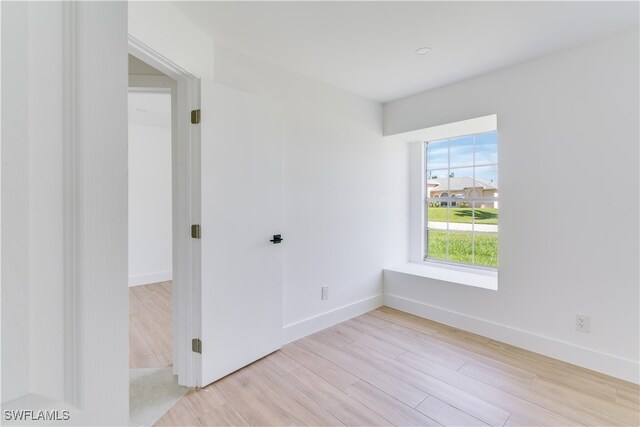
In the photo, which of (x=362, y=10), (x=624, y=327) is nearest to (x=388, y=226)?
(x=624, y=327)

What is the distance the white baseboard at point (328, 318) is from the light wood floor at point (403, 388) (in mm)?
85

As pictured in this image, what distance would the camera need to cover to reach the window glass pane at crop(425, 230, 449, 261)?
11.9 feet

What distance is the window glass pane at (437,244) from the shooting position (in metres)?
Answer: 3.61

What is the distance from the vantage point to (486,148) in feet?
10.5

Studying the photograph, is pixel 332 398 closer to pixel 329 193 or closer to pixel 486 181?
pixel 329 193

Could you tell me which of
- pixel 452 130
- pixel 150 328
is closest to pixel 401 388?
pixel 150 328

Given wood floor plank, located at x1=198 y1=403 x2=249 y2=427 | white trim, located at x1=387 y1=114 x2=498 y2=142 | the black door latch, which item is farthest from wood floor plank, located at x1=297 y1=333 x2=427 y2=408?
white trim, located at x1=387 y1=114 x2=498 y2=142

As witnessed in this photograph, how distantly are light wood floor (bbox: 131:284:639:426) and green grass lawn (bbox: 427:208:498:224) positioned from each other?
1266 millimetres

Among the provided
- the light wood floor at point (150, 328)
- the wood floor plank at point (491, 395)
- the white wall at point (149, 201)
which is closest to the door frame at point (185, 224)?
the light wood floor at point (150, 328)

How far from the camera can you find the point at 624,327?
2061mm

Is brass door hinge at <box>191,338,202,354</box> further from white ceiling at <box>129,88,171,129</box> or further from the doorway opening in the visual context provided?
white ceiling at <box>129,88,171,129</box>

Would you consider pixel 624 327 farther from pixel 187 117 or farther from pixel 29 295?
pixel 187 117

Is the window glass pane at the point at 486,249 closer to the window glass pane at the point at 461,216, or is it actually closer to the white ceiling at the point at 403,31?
the window glass pane at the point at 461,216

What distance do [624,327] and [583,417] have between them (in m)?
0.81
